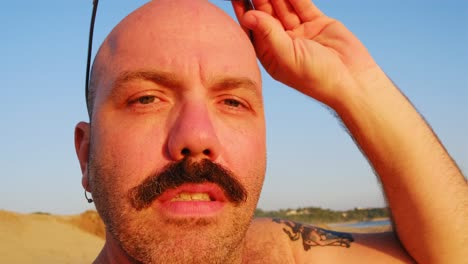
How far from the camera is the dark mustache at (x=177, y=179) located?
5.83ft

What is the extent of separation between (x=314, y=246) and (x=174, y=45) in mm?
1384

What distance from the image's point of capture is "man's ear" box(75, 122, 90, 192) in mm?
2308

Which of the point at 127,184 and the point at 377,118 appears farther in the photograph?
the point at 377,118

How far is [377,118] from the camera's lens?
235 cm

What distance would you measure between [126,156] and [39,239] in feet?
46.4

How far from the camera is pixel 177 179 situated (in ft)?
5.82

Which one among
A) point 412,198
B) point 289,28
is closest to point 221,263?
point 412,198

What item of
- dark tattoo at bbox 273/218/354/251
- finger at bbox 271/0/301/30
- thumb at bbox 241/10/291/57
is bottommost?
dark tattoo at bbox 273/218/354/251

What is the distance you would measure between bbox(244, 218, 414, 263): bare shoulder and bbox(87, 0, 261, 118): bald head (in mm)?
935

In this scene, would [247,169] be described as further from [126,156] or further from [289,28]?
[289,28]

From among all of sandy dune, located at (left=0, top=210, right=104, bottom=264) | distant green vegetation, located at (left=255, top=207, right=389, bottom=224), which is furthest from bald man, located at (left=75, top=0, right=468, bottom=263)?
distant green vegetation, located at (left=255, top=207, right=389, bottom=224)

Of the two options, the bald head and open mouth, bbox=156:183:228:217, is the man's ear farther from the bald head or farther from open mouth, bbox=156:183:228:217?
open mouth, bbox=156:183:228:217

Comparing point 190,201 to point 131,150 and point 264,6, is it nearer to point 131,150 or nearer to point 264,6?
point 131,150

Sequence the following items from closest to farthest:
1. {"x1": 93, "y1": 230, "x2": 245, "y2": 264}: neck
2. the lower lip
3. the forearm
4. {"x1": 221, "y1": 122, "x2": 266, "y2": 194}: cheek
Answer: the lower lip, {"x1": 221, "y1": 122, "x2": 266, "y2": 194}: cheek, {"x1": 93, "y1": 230, "x2": 245, "y2": 264}: neck, the forearm
